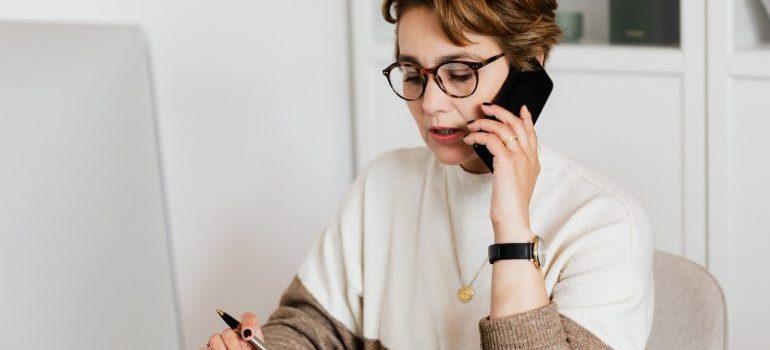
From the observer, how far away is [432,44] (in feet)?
4.09

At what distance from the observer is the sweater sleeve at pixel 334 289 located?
4.66 feet

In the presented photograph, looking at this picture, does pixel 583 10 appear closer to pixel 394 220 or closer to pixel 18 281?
pixel 394 220

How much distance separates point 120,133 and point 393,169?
2.82 feet

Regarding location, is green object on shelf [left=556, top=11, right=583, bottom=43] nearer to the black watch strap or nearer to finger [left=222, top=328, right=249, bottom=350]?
the black watch strap

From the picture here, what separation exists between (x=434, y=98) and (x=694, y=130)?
35.8 inches

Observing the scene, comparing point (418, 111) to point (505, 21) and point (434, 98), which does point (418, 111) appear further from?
point (505, 21)

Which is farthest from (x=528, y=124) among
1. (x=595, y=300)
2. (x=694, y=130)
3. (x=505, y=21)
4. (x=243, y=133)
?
(x=243, y=133)

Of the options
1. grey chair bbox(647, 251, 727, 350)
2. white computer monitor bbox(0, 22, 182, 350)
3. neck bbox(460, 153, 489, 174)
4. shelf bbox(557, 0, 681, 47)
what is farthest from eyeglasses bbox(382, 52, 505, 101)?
shelf bbox(557, 0, 681, 47)

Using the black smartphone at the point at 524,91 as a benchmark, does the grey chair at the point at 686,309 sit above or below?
below

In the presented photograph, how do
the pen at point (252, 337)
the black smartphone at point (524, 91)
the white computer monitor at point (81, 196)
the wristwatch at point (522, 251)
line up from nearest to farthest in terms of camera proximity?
the white computer monitor at point (81, 196) < the pen at point (252, 337) < the wristwatch at point (522, 251) < the black smartphone at point (524, 91)

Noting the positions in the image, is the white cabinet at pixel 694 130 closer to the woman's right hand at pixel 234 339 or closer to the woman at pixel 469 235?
the woman at pixel 469 235

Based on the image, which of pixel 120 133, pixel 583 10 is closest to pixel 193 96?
pixel 583 10

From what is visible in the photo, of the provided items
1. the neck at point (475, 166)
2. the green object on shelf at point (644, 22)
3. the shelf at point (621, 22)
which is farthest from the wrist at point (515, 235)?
the green object on shelf at point (644, 22)

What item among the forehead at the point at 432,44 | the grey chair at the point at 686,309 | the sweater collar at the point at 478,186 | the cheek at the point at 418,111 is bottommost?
the grey chair at the point at 686,309
